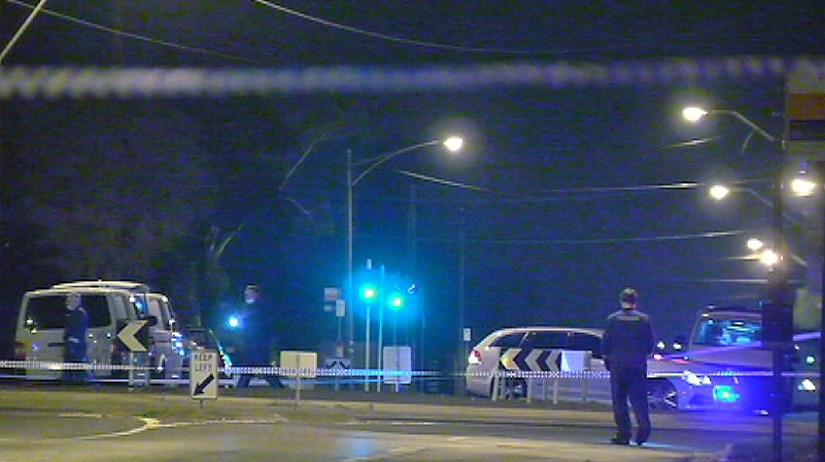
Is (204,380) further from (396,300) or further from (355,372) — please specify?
(396,300)

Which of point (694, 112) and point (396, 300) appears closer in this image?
point (694, 112)

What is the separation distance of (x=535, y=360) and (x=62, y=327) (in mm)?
9308

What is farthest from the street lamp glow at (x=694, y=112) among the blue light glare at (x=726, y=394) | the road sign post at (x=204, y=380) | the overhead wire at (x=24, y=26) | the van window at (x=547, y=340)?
the overhead wire at (x=24, y=26)

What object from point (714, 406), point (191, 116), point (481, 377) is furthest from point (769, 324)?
point (191, 116)

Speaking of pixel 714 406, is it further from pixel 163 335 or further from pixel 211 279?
pixel 211 279

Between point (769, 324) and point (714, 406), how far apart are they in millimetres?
10745

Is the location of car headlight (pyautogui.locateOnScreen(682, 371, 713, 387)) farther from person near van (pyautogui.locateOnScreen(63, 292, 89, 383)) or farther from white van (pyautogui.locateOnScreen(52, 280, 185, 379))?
person near van (pyautogui.locateOnScreen(63, 292, 89, 383))

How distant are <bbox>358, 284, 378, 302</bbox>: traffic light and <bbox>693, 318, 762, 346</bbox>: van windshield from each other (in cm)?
1213

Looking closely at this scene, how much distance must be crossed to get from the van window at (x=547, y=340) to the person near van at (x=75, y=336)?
8538mm

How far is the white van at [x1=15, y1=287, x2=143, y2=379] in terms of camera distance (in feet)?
84.6

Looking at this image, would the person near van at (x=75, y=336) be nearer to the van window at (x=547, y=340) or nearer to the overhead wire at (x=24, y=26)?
the overhead wire at (x=24, y=26)

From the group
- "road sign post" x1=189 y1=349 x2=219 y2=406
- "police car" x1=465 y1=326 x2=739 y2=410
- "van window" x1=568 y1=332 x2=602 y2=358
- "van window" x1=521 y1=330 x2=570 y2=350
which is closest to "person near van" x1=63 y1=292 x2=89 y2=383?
"road sign post" x1=189 y1=349 x2=219 y2=406

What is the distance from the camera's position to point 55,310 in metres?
26.7

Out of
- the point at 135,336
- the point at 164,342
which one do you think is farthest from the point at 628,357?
the point at 164,342
